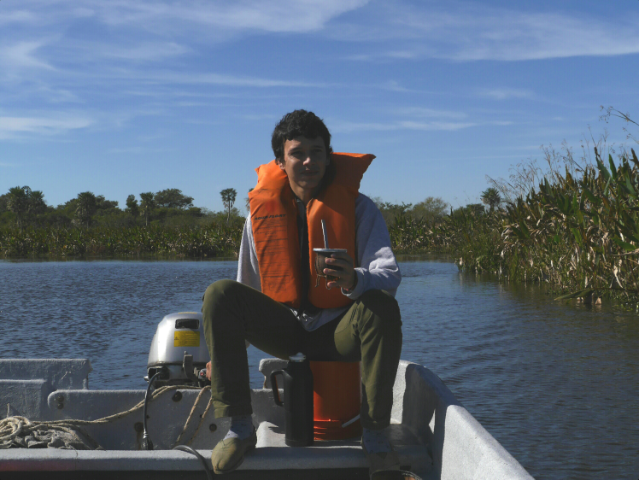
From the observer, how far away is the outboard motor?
3.44 m

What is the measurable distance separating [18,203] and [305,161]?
182ft

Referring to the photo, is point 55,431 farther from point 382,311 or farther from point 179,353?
point 382,311

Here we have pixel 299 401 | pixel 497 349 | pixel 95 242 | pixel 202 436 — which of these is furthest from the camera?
pixel 95 242

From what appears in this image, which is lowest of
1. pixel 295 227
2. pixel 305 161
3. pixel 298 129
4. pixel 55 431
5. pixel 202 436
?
pixel 202 436

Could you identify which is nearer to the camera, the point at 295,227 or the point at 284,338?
the point at 284,338

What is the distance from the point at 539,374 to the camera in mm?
5492

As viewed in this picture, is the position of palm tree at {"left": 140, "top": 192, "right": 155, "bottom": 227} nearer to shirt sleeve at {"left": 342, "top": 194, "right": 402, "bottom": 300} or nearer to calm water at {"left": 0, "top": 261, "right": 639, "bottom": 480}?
calm water at {"left": 0, "top": 261, "right": 639, "bottom": 480}

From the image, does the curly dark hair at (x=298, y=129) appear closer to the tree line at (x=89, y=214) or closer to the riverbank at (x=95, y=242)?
the riverbank at (x=95, y=242)

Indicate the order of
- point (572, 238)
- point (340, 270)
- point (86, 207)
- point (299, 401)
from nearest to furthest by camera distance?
point (340, 270) < point (299, 401) < point (572, 238) < point (86, 207)

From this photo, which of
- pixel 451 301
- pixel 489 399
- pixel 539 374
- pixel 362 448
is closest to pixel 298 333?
pixel 362 448

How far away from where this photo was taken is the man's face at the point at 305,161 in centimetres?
258

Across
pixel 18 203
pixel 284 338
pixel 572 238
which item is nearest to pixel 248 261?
pixel 284 338

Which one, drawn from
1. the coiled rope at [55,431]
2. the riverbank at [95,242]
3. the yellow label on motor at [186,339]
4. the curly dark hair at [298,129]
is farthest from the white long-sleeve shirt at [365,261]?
the riverbank at [95,242]

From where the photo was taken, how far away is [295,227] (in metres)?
2.67
